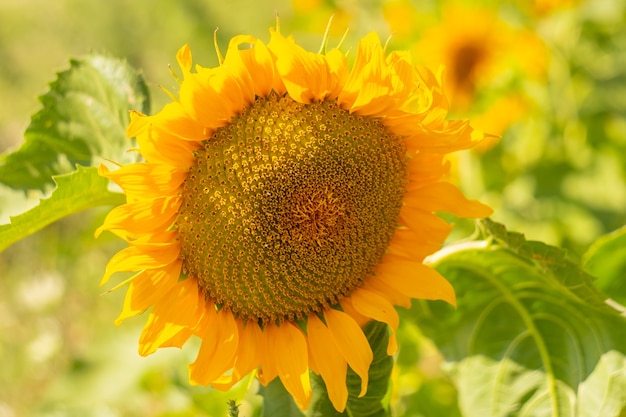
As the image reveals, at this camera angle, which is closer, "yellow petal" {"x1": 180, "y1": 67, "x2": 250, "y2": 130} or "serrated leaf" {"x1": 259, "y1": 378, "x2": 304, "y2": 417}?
"yellow petal" {"x1": 180, "y1": 67, "x2": 250, "y2": 130}

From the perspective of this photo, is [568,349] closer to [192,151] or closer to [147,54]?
[192,151]

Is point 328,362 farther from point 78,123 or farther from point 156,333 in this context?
point 78,123

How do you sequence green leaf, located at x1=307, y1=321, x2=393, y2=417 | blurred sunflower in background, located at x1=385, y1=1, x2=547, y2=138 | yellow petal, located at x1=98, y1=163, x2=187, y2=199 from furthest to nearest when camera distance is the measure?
1. blurred sunflower in background, located at x1=385, y1=1, x2=547, y2=138
2. green leaf, located at x1=307, y1=321, x2=393, y2=417
3. yellow petal, located at x1=98, y1=163, x2=187, y2=199

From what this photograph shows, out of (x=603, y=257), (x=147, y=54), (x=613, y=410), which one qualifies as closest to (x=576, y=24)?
(x=603, y=257)

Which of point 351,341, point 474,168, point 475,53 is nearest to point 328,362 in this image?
point 351,341

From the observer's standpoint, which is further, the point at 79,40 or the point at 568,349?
the point at 79,40

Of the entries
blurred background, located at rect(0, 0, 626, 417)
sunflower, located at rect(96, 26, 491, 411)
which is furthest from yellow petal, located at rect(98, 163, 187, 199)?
blurred background, located at rect(0, 0, 626, 417)

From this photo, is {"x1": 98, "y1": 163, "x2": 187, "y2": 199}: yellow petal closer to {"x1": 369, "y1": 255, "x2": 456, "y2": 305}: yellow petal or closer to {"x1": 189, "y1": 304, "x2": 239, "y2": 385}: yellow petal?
{"x1": 189, "y1": 304, "x2": 239, "y2": 385}: yellow petal

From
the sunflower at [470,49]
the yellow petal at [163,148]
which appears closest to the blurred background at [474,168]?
the sunflower at [470,49]
